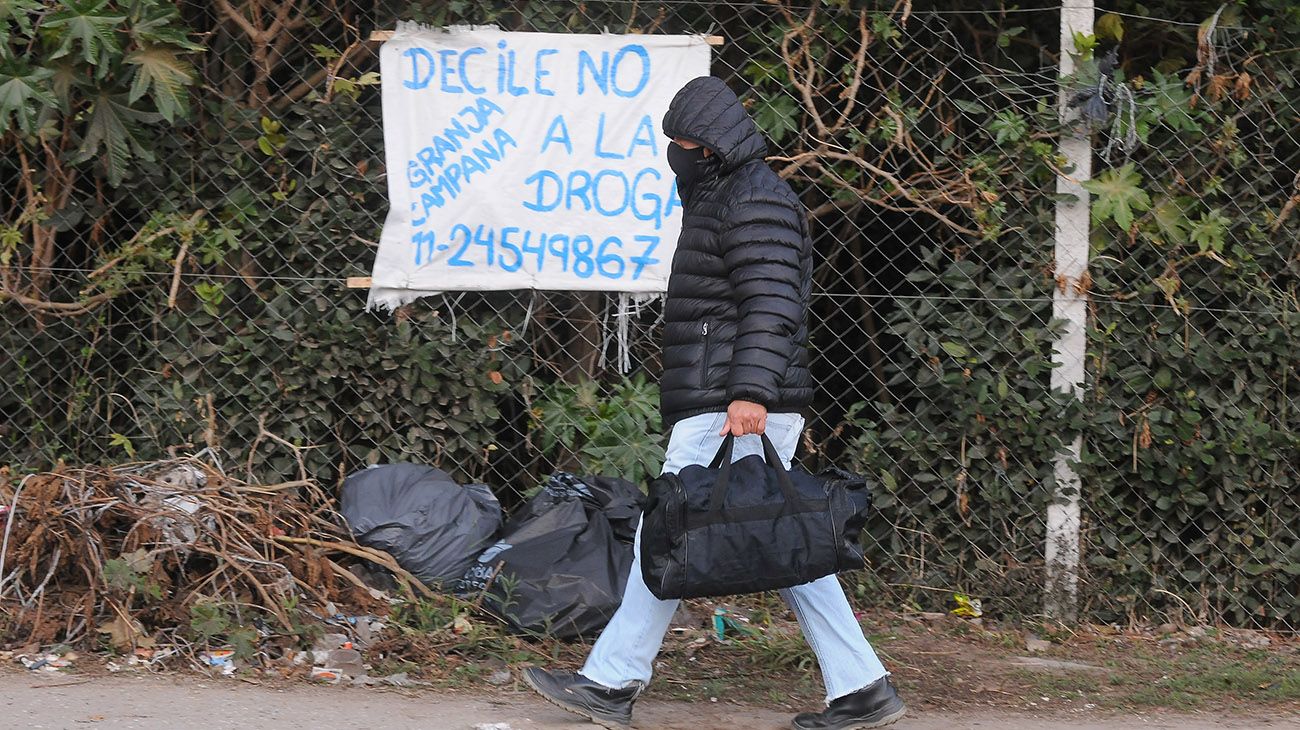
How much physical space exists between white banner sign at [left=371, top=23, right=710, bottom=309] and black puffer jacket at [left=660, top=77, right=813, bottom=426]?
1.14 meters

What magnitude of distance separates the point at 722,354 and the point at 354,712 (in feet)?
4.85

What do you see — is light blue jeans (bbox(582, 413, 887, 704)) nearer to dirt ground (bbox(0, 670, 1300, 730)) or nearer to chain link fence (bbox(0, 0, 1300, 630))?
dirt ground (bbox(0, 670, 1300, 730))

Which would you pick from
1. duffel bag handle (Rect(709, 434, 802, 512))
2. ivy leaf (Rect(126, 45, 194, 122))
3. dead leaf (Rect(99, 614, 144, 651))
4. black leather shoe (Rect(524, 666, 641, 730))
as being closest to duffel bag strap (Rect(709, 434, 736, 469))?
duffel bag handle (Rect(709, 434, 802, 512))

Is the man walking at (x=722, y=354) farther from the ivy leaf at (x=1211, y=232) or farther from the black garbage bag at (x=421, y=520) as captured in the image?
the ivy leaf at (x=1211, y=232)

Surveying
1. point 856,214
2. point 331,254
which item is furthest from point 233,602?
point 856,214

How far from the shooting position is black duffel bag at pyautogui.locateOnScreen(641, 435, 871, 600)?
3453mm

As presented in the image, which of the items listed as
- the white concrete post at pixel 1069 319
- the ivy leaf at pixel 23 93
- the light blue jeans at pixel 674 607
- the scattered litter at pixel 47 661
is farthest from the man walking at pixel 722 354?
the ivy leaf at pixel 23 93

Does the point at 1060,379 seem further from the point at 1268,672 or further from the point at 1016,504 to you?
the point at 1268,672

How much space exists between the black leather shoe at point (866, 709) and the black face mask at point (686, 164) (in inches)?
56.8

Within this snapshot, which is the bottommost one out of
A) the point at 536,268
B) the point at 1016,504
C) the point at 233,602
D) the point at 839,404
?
the point at 233,602

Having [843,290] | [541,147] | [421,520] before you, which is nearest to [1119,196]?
[843,290]

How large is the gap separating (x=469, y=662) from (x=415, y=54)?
7.07 ft

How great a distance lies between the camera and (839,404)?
5.01 m

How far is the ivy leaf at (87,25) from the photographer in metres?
4.45
